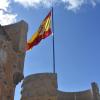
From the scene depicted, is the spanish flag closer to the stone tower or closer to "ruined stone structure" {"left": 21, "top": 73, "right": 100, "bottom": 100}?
the stone tower

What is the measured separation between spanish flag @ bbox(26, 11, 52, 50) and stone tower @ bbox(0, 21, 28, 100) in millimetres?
1743

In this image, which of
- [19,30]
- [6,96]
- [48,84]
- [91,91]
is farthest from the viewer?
[91,91]

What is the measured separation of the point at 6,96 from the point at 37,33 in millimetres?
8857

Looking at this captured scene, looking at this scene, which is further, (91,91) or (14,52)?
(91,91)

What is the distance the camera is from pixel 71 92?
37.5 m

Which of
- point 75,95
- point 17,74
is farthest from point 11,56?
point 75,95

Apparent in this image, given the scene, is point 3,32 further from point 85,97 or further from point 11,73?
point 85,97

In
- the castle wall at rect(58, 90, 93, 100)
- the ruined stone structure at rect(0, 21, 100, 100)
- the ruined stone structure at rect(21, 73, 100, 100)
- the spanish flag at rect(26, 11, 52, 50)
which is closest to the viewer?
the ruined stone structure at rect(0, 21, 100, 100)

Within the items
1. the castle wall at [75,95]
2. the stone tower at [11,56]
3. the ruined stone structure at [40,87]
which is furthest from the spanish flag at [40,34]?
the castle wall at [75,95]

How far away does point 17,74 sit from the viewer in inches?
1086

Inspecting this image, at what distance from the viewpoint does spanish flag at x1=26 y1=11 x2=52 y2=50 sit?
3121cm

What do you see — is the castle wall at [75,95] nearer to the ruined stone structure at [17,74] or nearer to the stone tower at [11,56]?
the ruined stone structure at [17,74]

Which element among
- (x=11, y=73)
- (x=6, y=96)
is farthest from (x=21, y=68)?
(x=6, y=96)

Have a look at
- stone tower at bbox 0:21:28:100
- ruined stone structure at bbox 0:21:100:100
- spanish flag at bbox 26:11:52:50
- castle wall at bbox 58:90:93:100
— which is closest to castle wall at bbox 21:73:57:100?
ruined stone structure at bbox 0:21:100:100
